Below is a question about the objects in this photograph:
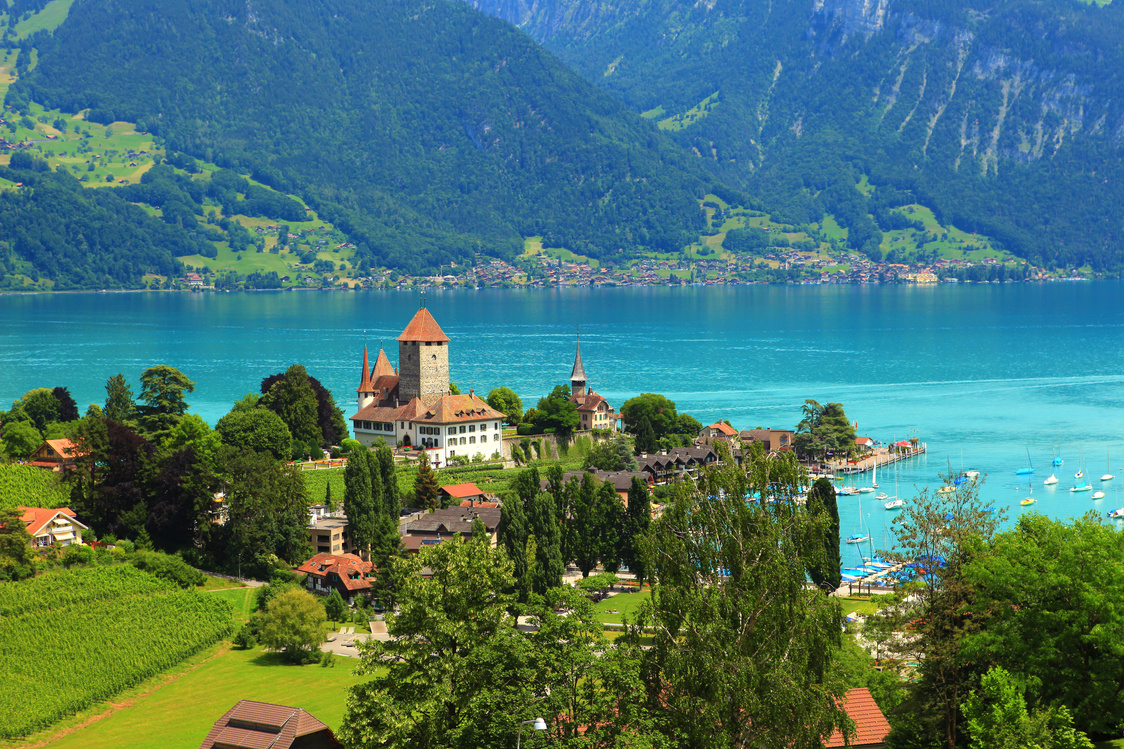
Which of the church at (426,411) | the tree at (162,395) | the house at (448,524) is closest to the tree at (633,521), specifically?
the house at (448,524)

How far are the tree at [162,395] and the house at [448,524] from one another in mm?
25306

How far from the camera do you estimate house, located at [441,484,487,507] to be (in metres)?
64.9

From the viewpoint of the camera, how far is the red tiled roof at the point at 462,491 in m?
66.2

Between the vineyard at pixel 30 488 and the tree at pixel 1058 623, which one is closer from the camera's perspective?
the tree at pixel 1058 623

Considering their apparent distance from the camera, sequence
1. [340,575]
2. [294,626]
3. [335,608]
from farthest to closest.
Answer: [340,575] < [335,608] < [294,626]

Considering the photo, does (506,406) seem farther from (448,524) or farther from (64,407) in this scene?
(448,524)

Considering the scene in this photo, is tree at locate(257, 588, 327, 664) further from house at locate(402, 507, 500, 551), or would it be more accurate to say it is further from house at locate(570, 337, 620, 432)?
house at locate(570, 337, 620, 432)

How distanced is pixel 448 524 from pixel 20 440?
29.9 m

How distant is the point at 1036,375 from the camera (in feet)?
459

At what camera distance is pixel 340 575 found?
50062 millimetres

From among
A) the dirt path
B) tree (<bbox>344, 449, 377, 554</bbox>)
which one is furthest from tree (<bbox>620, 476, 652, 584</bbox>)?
the dirt path

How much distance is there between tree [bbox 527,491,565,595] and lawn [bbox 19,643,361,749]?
387 inches

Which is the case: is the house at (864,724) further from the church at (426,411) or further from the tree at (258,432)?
the church at (426,411)

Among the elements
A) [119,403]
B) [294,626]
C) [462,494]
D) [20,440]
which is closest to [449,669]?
[294,626]
